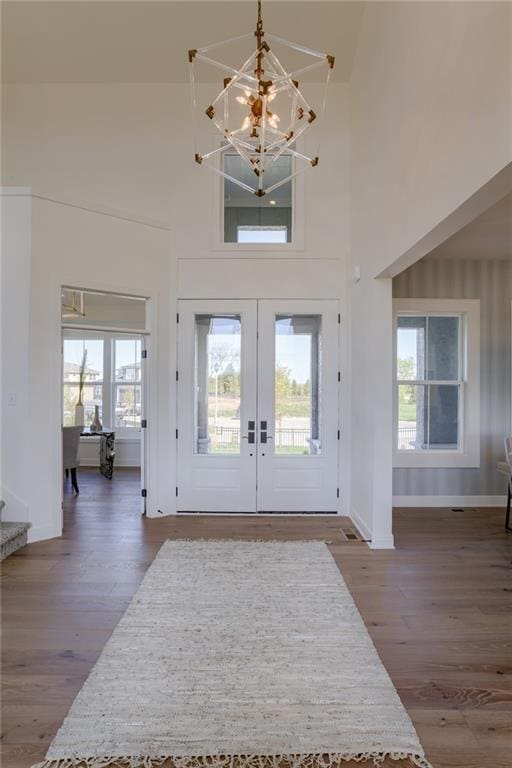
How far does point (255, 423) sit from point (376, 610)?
247 cm

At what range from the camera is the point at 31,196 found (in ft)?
13.2

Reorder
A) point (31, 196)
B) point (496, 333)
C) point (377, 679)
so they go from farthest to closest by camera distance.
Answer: point (496, 333), point (31, 196), point (377, 679)

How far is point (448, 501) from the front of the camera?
5332 mm

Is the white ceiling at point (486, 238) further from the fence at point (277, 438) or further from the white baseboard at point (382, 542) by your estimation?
the white baseboard at point (382, 542)

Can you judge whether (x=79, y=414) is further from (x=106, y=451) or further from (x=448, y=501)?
(x=448, y=501)

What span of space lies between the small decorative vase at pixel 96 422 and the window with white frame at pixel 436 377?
4.61 metres

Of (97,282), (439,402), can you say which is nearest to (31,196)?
(97,282)

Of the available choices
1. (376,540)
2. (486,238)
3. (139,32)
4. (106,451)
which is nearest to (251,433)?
(376,540)

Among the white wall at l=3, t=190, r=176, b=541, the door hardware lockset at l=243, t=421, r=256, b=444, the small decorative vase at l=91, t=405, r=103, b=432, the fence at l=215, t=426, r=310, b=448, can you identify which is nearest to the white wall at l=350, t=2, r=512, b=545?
the fence at l=215, t=426, r=310, b=448

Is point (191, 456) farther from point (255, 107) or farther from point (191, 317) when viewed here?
point (255, 107)

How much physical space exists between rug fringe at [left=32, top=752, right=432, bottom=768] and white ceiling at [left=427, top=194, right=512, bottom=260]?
365 centimetres

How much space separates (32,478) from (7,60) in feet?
15.2

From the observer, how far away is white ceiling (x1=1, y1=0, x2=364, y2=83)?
432cm

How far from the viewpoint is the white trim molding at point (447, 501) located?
5.32 metres
